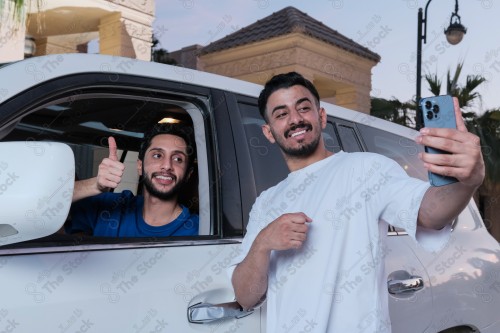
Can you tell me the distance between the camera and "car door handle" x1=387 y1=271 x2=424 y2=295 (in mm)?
2615

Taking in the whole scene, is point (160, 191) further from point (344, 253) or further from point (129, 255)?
point (344, 253)

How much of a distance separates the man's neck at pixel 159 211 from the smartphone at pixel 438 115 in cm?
138

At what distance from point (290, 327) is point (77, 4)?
327 inches

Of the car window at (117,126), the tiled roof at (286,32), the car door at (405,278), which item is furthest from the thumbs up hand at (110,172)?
the tiled roof at (286,32)

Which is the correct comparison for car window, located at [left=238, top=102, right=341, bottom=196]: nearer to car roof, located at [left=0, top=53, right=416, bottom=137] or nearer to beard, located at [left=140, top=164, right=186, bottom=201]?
car roof, located at [left=0, top=53, right=416, bottom=137]

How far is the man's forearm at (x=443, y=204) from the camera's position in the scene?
1.46 metres

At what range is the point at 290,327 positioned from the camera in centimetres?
176

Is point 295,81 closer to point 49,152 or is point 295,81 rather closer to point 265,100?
point 265,100

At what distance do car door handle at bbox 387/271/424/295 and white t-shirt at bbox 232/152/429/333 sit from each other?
804 mm

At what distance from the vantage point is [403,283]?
269 centimetres

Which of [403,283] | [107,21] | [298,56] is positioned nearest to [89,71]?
[403,283]

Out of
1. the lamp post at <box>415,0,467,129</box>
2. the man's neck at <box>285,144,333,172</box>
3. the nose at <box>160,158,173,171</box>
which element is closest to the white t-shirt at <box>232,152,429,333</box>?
the man's neck at <box>285,144,333,172</box>

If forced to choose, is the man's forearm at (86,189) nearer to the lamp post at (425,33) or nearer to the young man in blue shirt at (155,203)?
the young man in blue shirt at (155,203)

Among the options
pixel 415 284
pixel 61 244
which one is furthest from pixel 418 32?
pixel 61 244
